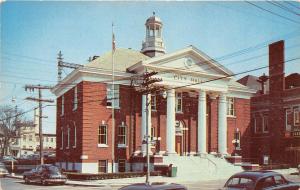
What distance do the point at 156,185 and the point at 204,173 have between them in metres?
27.4

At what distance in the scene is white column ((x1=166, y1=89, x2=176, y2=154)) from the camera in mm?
41844

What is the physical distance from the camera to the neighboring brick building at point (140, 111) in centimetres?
4034

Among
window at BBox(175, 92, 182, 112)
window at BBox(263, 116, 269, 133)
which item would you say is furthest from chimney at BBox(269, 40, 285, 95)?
window at BBox(175, 92, 182, 112)

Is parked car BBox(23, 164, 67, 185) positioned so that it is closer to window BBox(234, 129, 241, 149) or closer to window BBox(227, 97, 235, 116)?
window BBox(234, 129, 241, 149)

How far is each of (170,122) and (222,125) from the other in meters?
7.92

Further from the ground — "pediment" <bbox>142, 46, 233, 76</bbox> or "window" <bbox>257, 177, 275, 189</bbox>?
"pediment" <bbox>142, 46, 233, 76</bbox>

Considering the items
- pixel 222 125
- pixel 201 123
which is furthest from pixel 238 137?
pixel 201 123

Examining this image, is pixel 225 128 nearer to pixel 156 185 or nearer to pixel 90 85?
pixel 90 85

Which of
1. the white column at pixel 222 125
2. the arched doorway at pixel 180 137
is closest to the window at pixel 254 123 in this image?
the white column at pixel 222 125

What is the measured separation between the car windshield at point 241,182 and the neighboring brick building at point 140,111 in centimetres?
2104

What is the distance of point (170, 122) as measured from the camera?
4212 centimetres

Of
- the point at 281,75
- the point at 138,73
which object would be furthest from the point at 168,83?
the point at 281,75

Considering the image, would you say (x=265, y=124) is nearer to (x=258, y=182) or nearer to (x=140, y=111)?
(x=140, y=111)

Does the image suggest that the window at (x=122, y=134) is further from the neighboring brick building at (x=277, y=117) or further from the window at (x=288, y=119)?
the window at (x=288, y=119)
